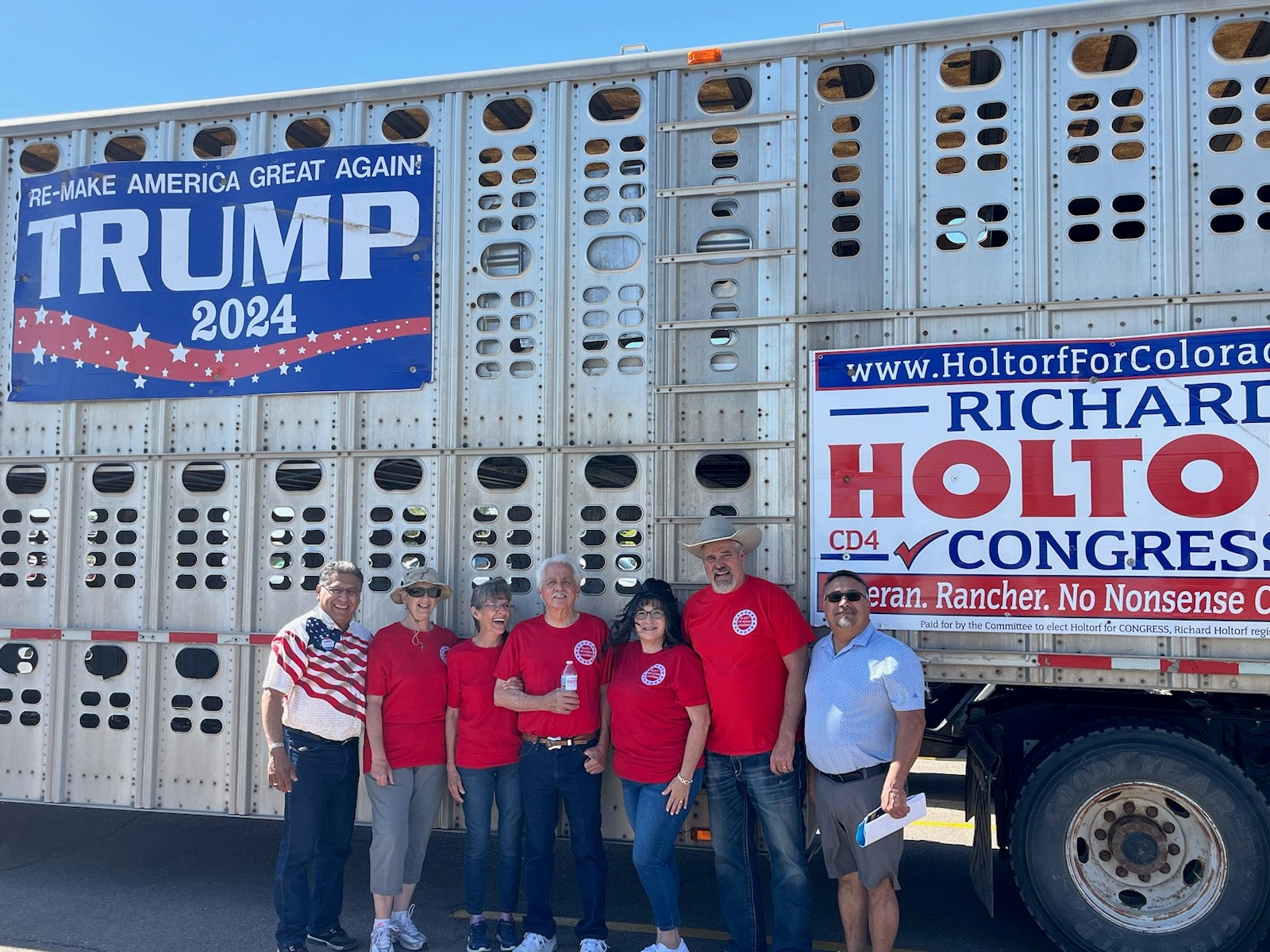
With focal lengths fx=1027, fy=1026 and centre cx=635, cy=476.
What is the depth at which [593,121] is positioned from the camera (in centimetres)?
542

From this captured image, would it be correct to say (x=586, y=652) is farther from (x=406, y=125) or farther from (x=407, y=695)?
(x=406, y=125)

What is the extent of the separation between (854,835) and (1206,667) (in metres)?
1.71

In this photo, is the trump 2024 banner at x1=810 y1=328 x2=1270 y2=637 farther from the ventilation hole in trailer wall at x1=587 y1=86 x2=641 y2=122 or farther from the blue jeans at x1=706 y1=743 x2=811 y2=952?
the ventilation hole in trailer wall at x1=587 y1=86 x2=641 y2=122

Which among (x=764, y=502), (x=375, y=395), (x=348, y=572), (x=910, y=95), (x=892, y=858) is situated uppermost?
(x=910, y=95)

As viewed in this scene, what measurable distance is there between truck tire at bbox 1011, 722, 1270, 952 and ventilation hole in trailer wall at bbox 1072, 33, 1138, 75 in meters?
3.16

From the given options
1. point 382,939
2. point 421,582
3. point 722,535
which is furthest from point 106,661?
point 722,535

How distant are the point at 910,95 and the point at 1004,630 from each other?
263cm

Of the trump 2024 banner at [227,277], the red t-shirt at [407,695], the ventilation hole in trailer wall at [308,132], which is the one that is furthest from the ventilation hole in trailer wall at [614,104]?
the red t-shirt at [407,695]

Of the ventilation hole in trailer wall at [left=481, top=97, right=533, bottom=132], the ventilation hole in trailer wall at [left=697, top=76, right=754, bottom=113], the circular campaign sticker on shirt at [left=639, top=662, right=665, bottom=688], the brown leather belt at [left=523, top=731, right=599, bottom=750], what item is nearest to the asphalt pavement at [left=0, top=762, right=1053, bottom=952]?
the brown leather belt at [left=523, top=731, right=599, bottom=750]

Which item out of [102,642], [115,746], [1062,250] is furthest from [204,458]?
[1062,250]

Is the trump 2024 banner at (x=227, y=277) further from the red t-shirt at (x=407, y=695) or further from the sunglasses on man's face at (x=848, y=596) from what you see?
the sunglasses on man's face at (x=848, y=596)

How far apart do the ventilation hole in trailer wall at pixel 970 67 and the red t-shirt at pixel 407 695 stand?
3.85 meters

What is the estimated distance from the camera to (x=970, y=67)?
17.0ft

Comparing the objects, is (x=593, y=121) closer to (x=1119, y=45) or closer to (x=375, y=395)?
(x=375, y=395)
